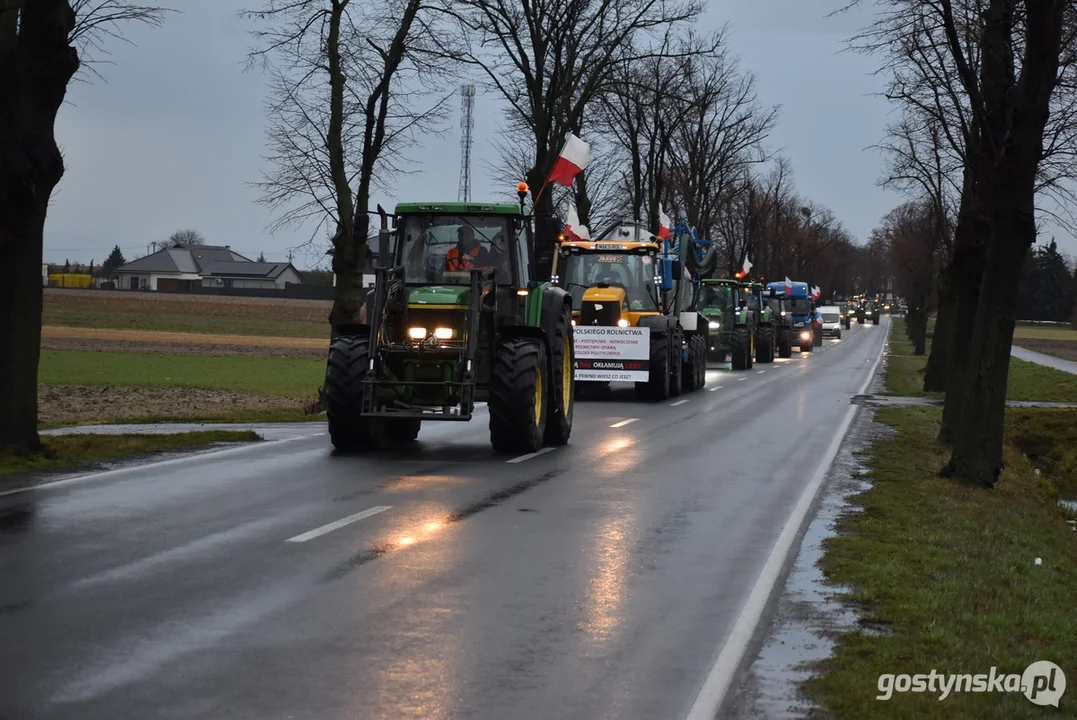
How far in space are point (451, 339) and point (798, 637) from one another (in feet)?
31.0

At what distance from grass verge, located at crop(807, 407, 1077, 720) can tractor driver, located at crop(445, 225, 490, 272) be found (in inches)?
212

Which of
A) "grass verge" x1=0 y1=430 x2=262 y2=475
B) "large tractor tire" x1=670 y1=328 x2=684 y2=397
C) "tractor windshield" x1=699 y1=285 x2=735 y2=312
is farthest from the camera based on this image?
"tractor windshield" x1=699 y1=285 x2=735 y2=312

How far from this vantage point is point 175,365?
4441cm

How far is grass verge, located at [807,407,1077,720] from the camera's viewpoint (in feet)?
22.7

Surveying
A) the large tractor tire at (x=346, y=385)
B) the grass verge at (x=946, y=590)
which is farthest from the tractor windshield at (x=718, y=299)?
the large tractor tire at (x=346, y=385)

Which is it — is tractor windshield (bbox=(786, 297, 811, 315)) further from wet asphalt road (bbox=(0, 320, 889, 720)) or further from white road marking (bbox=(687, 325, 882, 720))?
white road marking (bbox=(687, 325, 882, 720))

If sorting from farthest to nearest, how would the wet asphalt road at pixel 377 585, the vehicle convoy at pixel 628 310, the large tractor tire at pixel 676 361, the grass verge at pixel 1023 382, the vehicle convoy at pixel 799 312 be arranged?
1. the vehicle convoy at pixel 799 312
2. the grass verge at pixel 1023 382
3. the large tractor tire at pixel 676 361
4. the vehicle convoy at pixel 628 310
5. the wet asphalt road at pixel 377 585

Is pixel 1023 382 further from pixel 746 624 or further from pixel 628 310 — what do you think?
pixel 746 624

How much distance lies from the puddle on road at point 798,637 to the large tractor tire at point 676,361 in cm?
1824

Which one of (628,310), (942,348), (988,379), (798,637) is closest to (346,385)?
(988,379)

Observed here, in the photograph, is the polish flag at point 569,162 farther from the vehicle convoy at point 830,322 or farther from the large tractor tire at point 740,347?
the vehicle convoy at point 830,322

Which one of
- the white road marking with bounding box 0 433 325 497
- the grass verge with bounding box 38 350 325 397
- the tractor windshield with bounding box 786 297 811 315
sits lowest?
the grass verge with bounding box 38 350 325 397

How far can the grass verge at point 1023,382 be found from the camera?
3531 centimetres

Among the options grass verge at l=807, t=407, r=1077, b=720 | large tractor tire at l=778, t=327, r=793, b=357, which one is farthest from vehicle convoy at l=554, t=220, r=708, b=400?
large tractor tire at l=778, t=327, r=793, b=357
